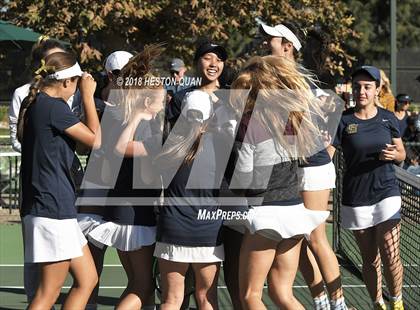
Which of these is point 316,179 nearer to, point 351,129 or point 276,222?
point 351,129

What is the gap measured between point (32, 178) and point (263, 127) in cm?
150

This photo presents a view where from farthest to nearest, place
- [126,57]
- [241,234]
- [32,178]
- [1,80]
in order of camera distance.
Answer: [1,80] < [126,57] < [241,234] < [32,178]

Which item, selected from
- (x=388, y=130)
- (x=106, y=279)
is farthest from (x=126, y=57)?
(x=106, y=279)

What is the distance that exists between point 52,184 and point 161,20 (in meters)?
13.1

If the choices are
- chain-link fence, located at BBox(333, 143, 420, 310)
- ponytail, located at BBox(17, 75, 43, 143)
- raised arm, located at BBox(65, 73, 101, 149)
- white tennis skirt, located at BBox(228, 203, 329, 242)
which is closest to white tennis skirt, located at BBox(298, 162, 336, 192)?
chain-link fence, located at BBox(333, 143, 420, 310)

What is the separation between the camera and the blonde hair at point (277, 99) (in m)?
6.30

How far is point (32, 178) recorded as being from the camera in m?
6.25

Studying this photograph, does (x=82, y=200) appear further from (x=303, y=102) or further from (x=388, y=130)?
(x=388, y=130)

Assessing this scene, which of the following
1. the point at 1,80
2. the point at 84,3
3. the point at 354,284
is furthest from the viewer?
the point at 1,80

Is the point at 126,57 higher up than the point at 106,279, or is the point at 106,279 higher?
the point at 126,57

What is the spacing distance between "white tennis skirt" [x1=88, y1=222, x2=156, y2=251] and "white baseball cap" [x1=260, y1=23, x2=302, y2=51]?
1840mm

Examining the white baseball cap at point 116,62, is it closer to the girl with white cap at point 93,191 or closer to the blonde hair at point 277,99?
the girl with white cap at point 93,191

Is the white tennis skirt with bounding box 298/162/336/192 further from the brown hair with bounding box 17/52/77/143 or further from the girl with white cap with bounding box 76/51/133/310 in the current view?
the brown hair with bounding box 17/52/77/143

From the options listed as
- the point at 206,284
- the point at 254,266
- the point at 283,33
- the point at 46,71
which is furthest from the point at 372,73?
the point at 46,71
